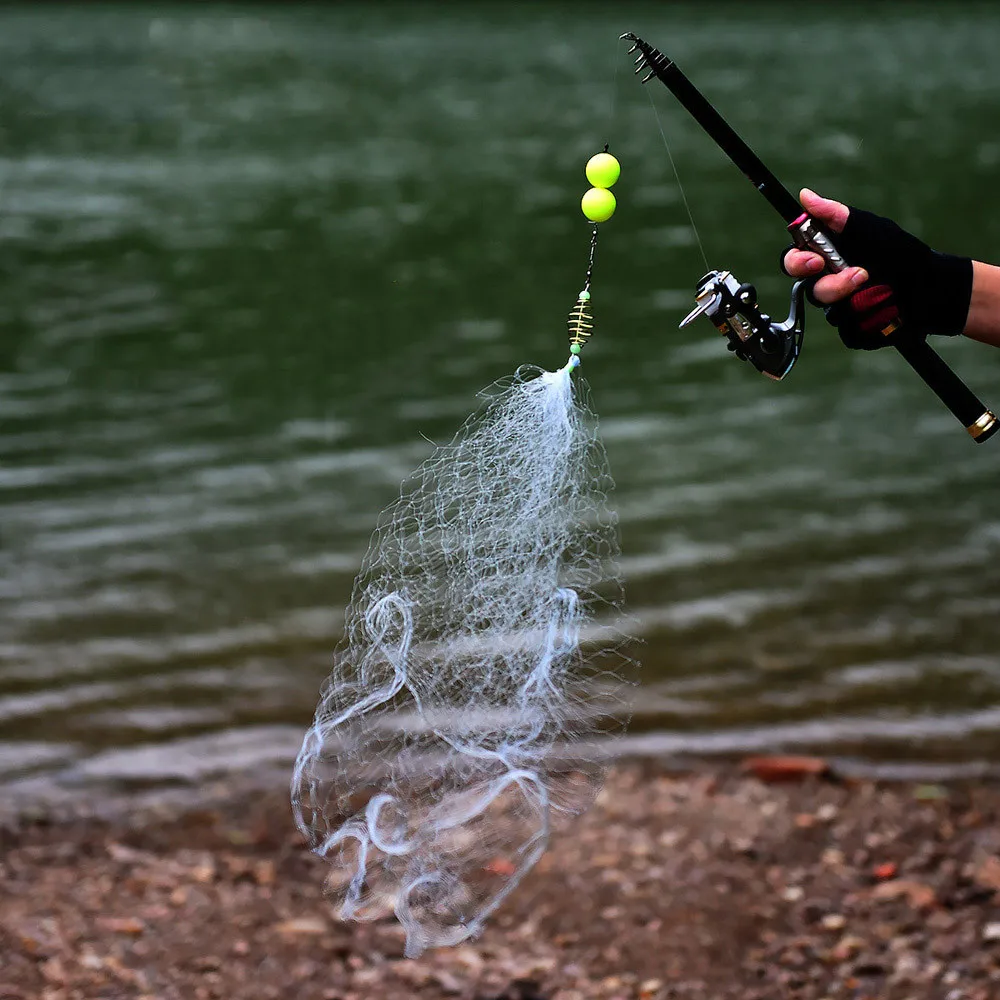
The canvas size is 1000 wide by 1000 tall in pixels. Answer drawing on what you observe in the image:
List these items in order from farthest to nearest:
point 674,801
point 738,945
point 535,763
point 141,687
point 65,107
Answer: point 65,107, point 141,687, point 674,801, point 738,945, point 535,763

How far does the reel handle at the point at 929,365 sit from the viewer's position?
2928mm

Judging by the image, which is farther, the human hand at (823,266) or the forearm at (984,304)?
the forearm at (984,304)

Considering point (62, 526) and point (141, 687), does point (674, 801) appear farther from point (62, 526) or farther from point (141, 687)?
point (62, 526)

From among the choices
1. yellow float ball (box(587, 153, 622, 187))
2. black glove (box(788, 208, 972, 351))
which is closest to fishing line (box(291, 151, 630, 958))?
yellow float ball (box(587, 153, 622, 187))

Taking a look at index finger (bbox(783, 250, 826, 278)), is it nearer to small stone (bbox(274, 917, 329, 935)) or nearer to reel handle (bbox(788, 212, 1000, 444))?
reel handle (bbox(788, 212, 1000, 444))

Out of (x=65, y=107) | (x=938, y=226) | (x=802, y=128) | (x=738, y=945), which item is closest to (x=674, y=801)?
(x=738, y=945)

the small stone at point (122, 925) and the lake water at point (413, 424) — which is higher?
the lake water at point (413, 424)

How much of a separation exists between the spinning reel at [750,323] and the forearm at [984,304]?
0.42m

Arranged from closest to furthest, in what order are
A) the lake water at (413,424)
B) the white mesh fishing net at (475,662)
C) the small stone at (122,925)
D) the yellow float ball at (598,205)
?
the yellow float ball at (598,205)
the white mesh fishing net at (475,662)
the small stone at (122,925)
the lake water at (413,424)

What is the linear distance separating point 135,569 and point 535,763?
14.1ft

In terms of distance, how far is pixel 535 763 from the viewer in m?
3.27

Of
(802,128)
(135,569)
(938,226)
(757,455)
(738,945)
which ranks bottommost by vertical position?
(738,945)

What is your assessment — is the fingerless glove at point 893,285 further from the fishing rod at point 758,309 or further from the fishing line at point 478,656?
the fishing line at point 478,656

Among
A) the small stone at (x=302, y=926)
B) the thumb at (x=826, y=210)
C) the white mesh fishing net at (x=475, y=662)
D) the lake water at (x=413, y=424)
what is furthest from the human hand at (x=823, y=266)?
the lake water at (x=413, y=424)
